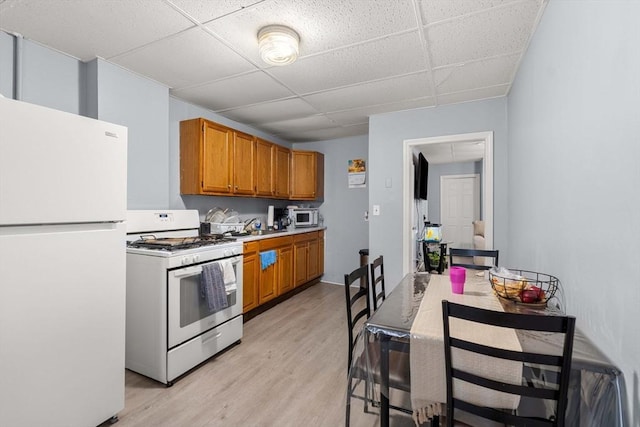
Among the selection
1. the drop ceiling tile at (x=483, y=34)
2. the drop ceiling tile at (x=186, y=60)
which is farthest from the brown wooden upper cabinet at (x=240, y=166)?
the drop ceiling tile at (x=483, y=34)

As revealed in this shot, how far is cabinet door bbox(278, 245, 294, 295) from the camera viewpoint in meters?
3.72

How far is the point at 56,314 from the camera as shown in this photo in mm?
1442

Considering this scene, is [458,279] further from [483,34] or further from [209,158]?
[209,158]

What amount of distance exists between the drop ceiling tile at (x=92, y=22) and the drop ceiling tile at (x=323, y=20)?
1.01ft

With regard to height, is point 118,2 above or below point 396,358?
above

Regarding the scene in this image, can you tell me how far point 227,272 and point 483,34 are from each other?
8.17 ft

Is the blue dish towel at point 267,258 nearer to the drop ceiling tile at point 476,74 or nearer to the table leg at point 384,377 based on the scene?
the table leg at point 384,377

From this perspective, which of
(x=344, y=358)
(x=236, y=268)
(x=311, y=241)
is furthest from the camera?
(x=311, y=241)

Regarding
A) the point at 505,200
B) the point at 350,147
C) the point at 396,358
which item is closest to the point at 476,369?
the point at 396,358

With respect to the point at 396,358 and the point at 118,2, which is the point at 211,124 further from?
the point at 396,358

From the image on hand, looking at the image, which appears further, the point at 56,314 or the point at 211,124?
the point at 211,124

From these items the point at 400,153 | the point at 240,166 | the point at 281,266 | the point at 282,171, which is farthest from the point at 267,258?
the point at 400,153

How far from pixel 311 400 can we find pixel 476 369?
1.25 m

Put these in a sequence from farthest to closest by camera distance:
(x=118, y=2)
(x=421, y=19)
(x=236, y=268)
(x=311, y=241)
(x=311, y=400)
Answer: (x=311, y=241) < (x=236, y=268) < (x=311, y=400) < (x=421, y=19) < (x=118, y=2)
